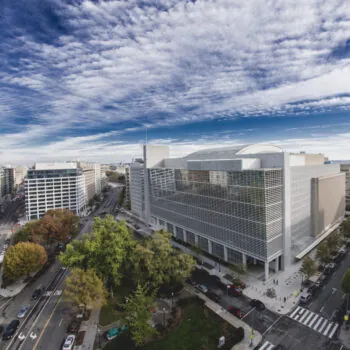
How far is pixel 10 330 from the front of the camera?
35.4 meters

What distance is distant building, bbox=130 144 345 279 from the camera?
4819 centimetres

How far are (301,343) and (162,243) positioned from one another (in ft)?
86.6

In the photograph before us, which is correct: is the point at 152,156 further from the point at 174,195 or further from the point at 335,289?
the point at 335,289

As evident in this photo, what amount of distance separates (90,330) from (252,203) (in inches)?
1488

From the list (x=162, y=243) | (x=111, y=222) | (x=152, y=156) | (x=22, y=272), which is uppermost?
(x=152, y=156)

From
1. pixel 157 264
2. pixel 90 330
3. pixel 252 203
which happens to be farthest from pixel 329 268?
pixel 90 330

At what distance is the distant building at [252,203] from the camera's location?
48188 millimetres

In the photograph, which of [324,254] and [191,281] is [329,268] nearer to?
[324,254]

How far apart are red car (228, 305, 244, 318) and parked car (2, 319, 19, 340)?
35527 millimetres

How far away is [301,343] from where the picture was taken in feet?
104

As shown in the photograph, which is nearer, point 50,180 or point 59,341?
point 59,341

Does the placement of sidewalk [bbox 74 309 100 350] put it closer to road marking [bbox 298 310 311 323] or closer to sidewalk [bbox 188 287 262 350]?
sidewalk [bbox 188 287 262 350]

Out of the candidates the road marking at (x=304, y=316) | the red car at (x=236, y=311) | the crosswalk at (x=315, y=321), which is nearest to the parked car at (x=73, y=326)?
the red car at (x=236, y=311)

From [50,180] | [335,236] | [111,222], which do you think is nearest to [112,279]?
[111,222]
